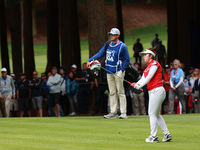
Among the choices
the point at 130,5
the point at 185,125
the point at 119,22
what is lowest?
the point at 185,125

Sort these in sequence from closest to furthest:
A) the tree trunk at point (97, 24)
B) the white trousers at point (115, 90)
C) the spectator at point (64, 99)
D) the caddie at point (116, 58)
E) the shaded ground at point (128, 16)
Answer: the caddie at point (116, 58) → the white trousers at point (115, 90) → the tree trunk at point (97, 24) → the spectator at point (64, 99) → the shaded ground at point (128, 16)

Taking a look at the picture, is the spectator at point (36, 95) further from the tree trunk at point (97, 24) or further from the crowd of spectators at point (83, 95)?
the tree trunk at point (97, 24)

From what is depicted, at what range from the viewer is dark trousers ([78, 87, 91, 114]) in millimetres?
21734

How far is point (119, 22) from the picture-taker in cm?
4125

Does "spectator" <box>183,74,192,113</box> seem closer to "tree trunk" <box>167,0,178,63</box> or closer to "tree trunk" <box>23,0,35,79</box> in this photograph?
"tree trunk" <box>167,0,178,63</box>

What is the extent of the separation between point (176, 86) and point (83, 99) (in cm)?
385

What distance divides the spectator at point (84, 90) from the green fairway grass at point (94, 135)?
20.4 ft

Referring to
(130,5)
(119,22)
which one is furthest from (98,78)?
(130,5)

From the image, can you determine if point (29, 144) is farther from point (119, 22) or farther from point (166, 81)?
point (119, 22)

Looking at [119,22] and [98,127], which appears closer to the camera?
[98,127]

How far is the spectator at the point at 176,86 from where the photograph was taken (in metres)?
20.3

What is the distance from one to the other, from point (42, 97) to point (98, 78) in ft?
10.2

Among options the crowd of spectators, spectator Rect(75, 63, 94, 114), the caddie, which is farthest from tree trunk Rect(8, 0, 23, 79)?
the caddie

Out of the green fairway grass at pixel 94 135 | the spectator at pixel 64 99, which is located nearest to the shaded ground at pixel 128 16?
the spectator at pixel 64 99
